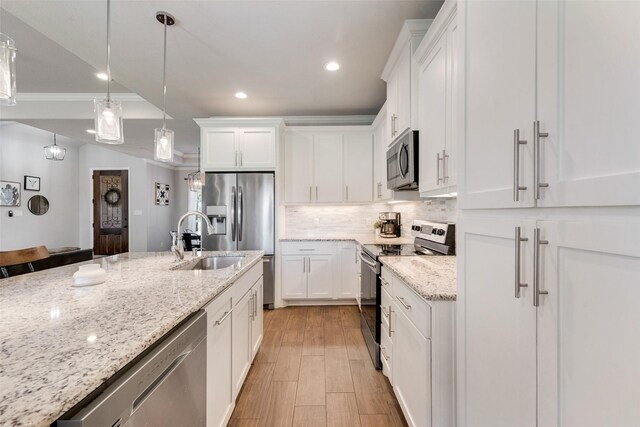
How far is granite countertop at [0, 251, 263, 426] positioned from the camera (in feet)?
1.74

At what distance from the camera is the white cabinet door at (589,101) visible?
1.65ft

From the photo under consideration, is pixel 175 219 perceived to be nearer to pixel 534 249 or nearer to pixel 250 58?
pixel 250 58

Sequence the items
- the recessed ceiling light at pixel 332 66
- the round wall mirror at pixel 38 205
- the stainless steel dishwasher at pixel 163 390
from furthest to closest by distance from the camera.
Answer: the round wall mirror at pixel 38 205 → the recessed ceiling light at pixel 332 66 → the stainless steel dishwasher at pixel 163 390

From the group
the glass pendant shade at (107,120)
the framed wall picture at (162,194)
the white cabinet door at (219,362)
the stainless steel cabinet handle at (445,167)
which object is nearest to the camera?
the white cabinet door at (219,362)

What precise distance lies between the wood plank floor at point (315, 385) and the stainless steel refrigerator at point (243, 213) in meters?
1.07

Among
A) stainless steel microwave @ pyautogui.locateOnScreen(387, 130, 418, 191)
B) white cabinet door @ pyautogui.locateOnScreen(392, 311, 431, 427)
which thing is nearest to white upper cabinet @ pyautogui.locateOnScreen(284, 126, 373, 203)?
stainless steel microwave @ pyautogui.locateOnScreen(387, 130, 418, 191)

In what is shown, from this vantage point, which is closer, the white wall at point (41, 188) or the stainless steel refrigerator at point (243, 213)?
the stainless steel refrigerator at point (243, 213)

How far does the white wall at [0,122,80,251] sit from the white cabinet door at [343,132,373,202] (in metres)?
6.23

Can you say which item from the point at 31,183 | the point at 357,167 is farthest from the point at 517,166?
the point at 31,183

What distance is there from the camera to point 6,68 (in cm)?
116

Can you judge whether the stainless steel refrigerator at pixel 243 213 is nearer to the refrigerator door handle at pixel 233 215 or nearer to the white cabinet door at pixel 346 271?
the refrigerator door handle at pixel 233 215

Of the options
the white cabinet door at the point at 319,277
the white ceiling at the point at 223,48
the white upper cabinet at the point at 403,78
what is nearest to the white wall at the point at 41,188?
the white ceiling at the point at 223,48

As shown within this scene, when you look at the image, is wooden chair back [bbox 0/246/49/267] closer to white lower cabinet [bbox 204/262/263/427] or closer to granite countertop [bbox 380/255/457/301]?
white lower cabinet [bbox 204/262/263/427]

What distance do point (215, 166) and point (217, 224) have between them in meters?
0.78
